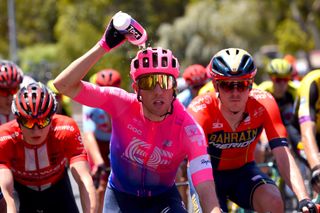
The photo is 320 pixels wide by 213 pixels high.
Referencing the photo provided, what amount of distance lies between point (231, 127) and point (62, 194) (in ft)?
5.28

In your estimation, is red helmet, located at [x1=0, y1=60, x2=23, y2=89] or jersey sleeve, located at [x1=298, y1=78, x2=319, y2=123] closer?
jersey sleeve, located at [x1=298, y1=78, x2=319, y2=123]

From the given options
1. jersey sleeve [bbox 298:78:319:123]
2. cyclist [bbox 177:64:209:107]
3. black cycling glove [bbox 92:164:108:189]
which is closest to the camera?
→ jersey sleeve [bbox 298:78:319:123]

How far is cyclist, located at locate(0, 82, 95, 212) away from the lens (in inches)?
228

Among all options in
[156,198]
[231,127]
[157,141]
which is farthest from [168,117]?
[231,127]

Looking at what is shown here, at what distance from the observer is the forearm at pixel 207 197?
16.3 feet

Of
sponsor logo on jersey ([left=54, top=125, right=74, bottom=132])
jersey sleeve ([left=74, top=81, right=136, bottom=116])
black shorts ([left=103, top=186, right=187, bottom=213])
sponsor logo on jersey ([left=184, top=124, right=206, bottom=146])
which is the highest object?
jersey sleeve ([left=74, top=81, right=136, bottom=116])

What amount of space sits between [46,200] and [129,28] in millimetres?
2211

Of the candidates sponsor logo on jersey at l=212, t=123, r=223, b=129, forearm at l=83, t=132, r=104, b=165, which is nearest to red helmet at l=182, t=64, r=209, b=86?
forearm at l=83, t=132, r=104, b=165

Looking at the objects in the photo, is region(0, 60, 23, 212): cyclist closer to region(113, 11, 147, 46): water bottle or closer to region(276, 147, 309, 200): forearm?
region(276, 147, 309, 200): forearm

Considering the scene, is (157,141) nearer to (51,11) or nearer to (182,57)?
(182,57)

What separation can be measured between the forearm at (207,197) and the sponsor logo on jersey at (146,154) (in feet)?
1.62

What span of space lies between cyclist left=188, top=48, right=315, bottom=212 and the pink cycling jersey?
0.67 meters

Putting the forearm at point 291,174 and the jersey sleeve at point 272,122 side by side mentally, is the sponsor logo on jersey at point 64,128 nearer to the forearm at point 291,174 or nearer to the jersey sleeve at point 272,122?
the jersey sleeve at point 272,122

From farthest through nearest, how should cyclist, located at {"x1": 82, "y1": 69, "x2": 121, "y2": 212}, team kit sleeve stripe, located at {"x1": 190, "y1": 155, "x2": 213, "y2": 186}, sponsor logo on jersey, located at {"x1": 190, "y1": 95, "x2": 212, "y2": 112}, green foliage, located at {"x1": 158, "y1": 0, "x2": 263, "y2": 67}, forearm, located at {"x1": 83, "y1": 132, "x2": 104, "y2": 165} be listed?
green foliage, located at {"x1": 158, "y1": 0, "x2": 263, "y2": 67}, cyclist, located at {"x1": 82, "y1": 69, "x2": 121, "y2": 212}, forearm, located at {"x1": 83, "y1": 132, "x2": 104, "y2": 165}, sponsor logo on jersey, located at {"x1": 190, "y1": 95, "x2": 212, "y2": 112}, team kit sleeve stripe, located at {"x1": 190, "y1": 155, "x2": 213, "y2": 186}
